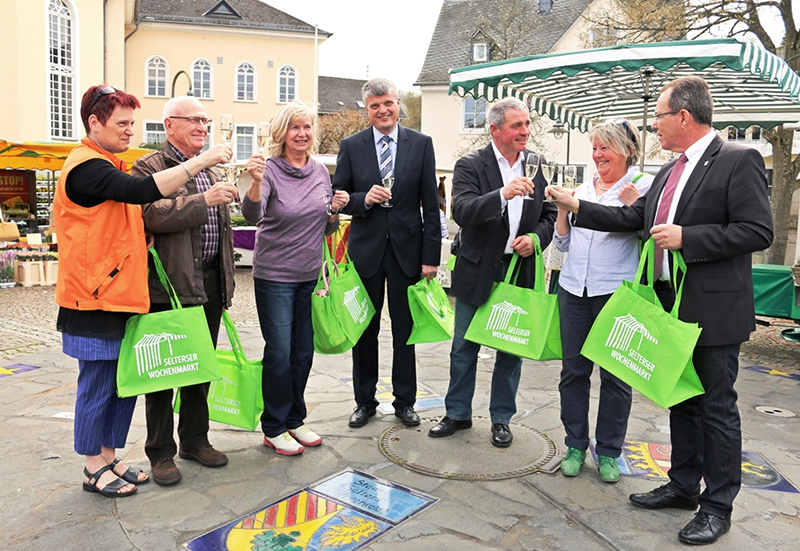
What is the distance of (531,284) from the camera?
159 inches

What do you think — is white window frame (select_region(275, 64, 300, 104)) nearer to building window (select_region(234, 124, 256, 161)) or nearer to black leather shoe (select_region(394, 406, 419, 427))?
building window (select_region(234, 124, 256, 161))

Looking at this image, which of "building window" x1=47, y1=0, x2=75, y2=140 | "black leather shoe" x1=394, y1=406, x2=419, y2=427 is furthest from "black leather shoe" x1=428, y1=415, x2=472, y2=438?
"building window" x1=47, y1=0, x2=75, y2=140

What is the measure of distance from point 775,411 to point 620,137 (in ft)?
9.47

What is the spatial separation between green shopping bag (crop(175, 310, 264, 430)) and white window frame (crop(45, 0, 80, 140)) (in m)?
20.6

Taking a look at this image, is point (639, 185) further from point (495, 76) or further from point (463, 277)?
→ point (495, 76)

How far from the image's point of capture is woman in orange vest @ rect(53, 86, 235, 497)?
2926 mm

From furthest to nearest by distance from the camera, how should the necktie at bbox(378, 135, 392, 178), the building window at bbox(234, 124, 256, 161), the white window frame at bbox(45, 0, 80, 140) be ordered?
the building window at bbox(234, 124, 256, 161), the white window frame at bbox(45, 0, 80, 140), the necktie at bbox(378, 135, 392, 178)

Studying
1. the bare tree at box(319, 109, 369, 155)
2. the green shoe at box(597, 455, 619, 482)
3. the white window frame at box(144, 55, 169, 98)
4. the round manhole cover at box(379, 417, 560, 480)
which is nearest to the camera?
the green shoe at box(597, 455, 619, 482)

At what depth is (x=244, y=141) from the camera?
1387 inches

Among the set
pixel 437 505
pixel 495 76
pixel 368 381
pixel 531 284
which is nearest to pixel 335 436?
pixel 368 381

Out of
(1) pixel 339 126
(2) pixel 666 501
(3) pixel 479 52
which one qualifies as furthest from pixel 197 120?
(1) pixel 339 126

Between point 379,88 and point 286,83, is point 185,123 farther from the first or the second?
point 286,83

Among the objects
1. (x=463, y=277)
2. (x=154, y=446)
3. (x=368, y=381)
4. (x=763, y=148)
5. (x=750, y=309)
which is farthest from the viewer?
(x=763, y=148)

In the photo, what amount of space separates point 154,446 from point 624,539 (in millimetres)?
2370
